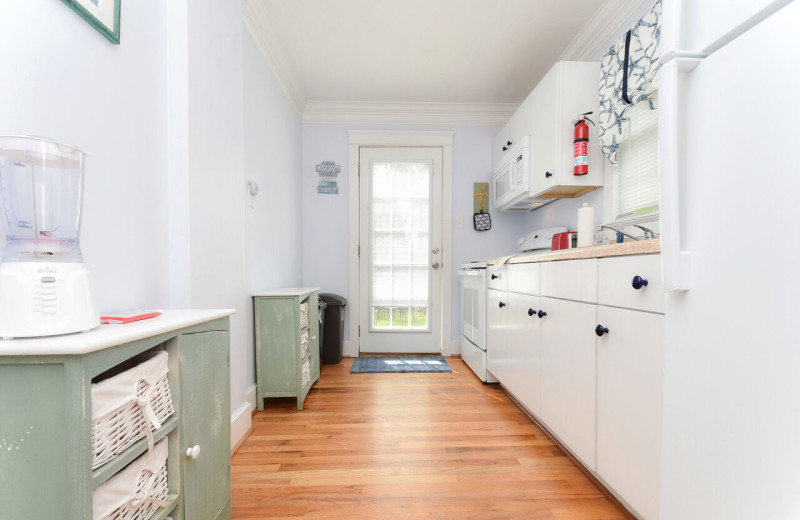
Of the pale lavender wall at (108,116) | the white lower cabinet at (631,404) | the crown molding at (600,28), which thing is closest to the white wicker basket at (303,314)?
the pale lavender wall at (108,116)

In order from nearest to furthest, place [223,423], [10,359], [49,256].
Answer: [10,359] → [49,256] → [223,423]

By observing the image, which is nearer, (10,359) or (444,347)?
(10,359)

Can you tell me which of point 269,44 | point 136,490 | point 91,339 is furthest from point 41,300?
point 269,44

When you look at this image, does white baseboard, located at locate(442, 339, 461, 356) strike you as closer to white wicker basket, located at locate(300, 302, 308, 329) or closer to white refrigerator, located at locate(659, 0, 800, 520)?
white wicker basket, located at locate(300, 302, 308, 329)

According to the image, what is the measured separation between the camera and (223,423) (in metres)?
1.14

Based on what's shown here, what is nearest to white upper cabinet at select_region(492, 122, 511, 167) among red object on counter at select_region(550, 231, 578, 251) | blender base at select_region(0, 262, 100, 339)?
red object on counter at select_region(550, 231, 578, 251)

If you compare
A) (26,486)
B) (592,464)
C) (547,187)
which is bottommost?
(592,464)

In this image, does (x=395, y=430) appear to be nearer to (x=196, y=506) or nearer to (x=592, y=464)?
(x=592, y=464)

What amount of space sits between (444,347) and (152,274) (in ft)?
9.51

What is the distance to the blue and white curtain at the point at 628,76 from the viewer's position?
1.75m

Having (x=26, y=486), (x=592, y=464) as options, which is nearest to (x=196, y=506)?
(x=26, y=486)

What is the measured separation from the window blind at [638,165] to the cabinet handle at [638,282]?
954 millimetres

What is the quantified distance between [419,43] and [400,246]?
1845 mm

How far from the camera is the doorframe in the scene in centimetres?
363
